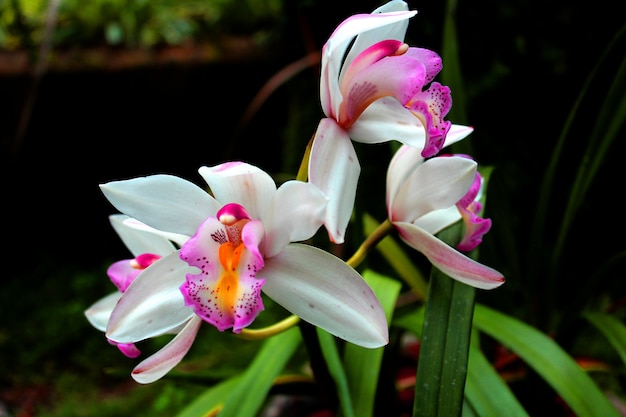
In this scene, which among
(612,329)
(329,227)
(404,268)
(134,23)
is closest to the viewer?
(329,227)

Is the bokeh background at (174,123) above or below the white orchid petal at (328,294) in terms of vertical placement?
below

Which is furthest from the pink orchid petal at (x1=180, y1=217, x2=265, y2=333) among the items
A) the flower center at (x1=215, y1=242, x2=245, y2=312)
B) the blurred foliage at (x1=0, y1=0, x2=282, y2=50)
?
the blurred foliage at (x1=0, y1=0, x2=282, y2=50)

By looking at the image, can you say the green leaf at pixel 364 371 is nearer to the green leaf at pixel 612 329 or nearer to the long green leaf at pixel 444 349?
the long green leaf at pixel 444 349

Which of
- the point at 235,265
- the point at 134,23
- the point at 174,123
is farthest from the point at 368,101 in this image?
the point at 134,23

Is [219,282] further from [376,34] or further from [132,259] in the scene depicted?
[376,34]

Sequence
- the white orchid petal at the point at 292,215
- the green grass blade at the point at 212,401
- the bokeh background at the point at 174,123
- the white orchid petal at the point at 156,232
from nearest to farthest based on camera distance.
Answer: the white orchid petal at the point at 292,215 < the white orchid petal at the point at 156,232 < the green grass blade at the point at 212,401 < the bokeh background at the point at 174,123

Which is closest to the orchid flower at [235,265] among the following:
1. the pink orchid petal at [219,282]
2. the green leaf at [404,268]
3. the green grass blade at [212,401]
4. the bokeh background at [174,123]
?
the pink orchid petal at [219,282]
